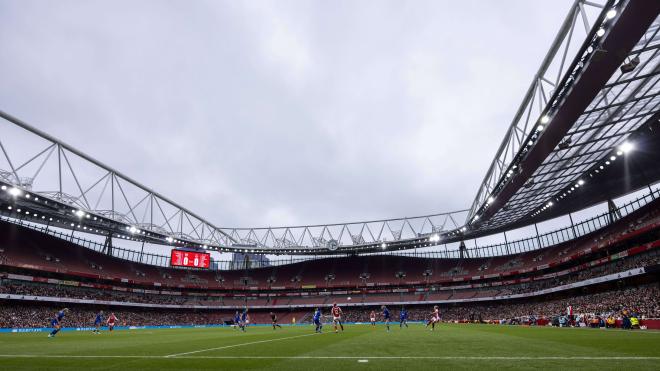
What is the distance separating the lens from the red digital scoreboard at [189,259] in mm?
64250

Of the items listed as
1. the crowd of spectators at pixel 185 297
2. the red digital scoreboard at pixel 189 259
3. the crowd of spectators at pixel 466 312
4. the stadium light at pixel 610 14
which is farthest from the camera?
the red digital scoreboard at pixel 189 259

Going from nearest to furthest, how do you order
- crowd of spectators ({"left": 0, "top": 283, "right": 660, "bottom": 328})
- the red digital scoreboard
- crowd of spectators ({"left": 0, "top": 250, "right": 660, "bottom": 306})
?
crowd of spectators ({"left": 0, "top": 283, "right": 660, "bottom": 328})
crowd of spectators ({"left": 0, "top": 250, "right": 660, "bottom": 306})
the red digital scoreboard

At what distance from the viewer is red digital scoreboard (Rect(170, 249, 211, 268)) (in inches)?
2530

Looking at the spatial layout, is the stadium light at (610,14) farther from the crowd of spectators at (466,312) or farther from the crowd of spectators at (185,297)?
the crowd of spectators at (185,297)

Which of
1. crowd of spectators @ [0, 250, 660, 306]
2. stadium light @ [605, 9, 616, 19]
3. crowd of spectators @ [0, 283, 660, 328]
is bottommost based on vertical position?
crowd of spectators @ [0, 283, 660, 328]

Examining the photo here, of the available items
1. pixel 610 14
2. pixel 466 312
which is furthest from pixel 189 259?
pixel 610 14

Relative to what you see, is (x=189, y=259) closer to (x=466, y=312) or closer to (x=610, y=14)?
(x=466, y=312)

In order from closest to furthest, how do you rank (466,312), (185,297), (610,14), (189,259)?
(610,14), (466,312), (189,259), (185,297)

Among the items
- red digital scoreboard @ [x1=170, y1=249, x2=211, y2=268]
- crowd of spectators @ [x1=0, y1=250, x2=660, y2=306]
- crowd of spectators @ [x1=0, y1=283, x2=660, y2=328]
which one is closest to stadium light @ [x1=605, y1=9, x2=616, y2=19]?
crowd of spectators @ [x1=0, y1=283, x2=660, y2=328]

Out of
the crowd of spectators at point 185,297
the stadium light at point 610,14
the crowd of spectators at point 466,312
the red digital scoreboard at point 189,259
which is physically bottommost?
the crowd of spectators at point 466,312

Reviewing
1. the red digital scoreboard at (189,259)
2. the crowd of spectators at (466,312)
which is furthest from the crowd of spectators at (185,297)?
the red digital scoreboard at (189,259)

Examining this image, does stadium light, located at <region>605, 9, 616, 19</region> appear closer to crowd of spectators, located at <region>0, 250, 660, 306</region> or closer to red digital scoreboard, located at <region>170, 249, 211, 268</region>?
crowd of spectators, located at <region>0, 250, 660, 306</region>

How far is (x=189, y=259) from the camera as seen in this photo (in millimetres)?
A: 65625

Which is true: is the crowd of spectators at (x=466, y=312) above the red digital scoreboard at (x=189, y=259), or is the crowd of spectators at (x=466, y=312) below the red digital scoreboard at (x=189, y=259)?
below
